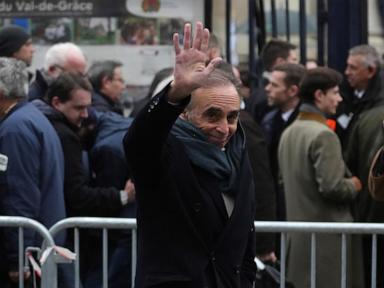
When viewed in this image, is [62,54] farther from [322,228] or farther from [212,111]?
[212,111]

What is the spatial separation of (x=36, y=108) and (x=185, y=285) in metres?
2.48

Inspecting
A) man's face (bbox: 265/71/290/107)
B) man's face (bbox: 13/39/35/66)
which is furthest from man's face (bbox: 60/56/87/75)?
man's face (bbox: 265/71/290/107)

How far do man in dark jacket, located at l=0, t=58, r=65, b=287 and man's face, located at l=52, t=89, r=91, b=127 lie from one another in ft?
1.52

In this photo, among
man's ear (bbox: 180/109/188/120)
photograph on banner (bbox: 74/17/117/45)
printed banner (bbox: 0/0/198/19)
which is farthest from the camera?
photograph on banner (bbox: 74/17/117/45)

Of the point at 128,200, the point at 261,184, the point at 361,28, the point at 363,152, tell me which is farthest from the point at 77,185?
the point at 361,28

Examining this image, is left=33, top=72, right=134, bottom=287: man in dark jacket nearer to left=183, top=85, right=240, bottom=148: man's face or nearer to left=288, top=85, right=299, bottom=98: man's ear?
left=288, top=85, right=299, bottom=98: man's ear

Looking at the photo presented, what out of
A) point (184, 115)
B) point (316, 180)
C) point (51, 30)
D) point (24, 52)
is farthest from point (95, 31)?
point (184, 115)

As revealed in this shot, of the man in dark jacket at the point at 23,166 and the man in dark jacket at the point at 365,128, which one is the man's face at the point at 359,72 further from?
the man in dark jacket at the point at 23,166

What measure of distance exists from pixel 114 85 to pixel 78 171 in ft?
5.93

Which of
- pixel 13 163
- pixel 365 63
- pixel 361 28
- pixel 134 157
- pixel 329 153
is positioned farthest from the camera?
pixel 361 28

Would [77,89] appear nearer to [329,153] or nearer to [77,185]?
[77,185]

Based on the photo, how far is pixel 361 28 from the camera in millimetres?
8609

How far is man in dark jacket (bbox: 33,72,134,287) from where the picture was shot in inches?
238

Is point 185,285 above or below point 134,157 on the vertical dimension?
below
